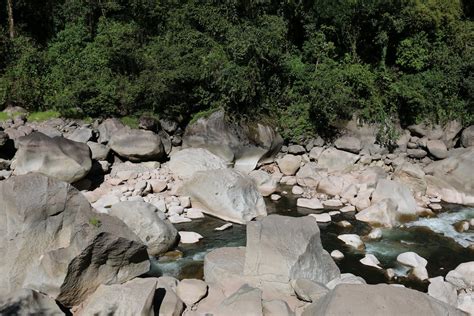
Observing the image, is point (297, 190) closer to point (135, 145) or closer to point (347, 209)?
point (347, 209)

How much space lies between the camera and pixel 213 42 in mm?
22469

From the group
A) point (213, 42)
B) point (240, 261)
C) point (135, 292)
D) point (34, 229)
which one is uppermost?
point (213, 42)

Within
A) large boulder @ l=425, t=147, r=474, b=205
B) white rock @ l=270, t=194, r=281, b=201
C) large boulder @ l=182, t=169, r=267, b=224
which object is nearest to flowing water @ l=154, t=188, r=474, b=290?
large boulder @ l=182, t=169, r=267, b=224

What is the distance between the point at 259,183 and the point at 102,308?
10.3 m

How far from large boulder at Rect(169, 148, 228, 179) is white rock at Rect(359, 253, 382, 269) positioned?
748 centimetres

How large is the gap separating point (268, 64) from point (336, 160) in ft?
18.7

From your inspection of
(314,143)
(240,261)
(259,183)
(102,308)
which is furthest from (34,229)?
(314,143)

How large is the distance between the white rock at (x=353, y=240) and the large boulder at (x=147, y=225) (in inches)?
199

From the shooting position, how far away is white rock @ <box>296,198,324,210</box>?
16.8 m

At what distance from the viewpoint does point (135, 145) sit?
62.4ft

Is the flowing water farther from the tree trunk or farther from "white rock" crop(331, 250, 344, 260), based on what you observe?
the tree trunk

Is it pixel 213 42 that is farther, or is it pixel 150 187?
pixel 213 42

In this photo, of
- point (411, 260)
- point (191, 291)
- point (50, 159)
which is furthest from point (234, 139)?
point (191, 291)

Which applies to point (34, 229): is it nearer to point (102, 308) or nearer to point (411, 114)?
point (102, 308)
